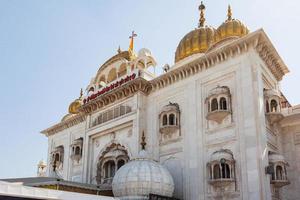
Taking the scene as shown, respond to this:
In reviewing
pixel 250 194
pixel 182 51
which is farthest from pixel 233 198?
pixel 182 51

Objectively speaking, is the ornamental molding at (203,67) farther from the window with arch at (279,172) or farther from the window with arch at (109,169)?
the window with arch at (279,172)

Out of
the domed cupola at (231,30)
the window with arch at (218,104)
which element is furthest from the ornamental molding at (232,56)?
the domed cupola at (231,30)

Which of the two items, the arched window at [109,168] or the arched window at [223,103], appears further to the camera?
the arched window at [109,168]

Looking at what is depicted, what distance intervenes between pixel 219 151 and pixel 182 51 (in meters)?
9.26

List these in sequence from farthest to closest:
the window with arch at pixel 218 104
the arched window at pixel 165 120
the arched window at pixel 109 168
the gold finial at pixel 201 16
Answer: the gold finial at pixel 201 16
the arched window at pixel 109 168
the arched window at pixel 165 120
the window with arch at pixel 218 104

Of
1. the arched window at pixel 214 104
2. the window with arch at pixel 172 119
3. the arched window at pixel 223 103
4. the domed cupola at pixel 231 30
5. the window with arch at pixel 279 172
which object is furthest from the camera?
the domed cupola at pixel 231 30

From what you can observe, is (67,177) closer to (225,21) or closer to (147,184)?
(147,184)

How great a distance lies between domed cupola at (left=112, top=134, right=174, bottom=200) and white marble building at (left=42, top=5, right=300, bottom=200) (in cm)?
120

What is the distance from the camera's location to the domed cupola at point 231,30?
20.8 meters

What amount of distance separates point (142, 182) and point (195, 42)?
10.7 m

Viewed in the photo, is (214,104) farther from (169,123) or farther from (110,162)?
(110,162)

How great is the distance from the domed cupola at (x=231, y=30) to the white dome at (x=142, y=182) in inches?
347

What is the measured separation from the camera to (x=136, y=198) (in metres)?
16.0

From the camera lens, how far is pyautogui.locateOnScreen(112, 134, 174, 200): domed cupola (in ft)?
53.0
